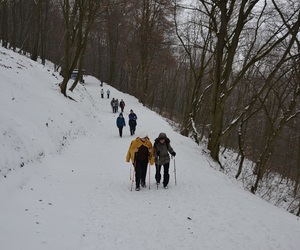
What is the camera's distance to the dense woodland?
14.5 metres

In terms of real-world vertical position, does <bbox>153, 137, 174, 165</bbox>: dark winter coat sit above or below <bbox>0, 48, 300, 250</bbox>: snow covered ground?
above

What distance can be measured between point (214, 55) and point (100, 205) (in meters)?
15.7

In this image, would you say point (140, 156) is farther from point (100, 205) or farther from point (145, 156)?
point (100, 205)

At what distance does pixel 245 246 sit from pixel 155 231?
189 cm

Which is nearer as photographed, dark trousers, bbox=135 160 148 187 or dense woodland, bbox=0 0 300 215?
dark trousers, bbox=135 160 148 187

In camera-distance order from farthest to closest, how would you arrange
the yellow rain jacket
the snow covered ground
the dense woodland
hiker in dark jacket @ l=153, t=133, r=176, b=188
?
the dense woodland
hiker in dark jacket @ l=153, t=133, r=176, b=188
the yellow rain jacket
the snow covered ground

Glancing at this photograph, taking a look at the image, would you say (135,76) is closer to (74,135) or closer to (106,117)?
(106,117)

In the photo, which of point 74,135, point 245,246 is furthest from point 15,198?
point 74,135

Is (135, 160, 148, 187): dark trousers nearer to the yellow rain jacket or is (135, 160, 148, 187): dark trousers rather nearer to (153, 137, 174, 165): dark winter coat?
the yellow rain jacket

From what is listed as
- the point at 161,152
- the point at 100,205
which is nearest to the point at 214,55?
the point at 161,152

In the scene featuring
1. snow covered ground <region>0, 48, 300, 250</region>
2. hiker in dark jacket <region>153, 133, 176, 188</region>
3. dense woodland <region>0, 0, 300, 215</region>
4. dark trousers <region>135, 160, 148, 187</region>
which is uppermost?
dense woodland <region>0, 0, 300, 215</region>

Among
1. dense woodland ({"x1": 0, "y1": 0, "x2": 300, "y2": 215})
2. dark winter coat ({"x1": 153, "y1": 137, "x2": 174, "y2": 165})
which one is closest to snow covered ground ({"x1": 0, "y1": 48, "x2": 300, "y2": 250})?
dark winter coat ({"x1": 153, "y1": 137, "x2": 174, "y2": 165})

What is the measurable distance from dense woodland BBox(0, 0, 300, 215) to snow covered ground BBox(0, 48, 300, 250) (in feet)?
19.3

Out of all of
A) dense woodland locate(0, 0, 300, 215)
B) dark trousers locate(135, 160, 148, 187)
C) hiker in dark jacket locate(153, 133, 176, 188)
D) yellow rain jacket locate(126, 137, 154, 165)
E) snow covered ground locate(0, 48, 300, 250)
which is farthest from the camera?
dense woodland locate(0, 0, 300, 215)
